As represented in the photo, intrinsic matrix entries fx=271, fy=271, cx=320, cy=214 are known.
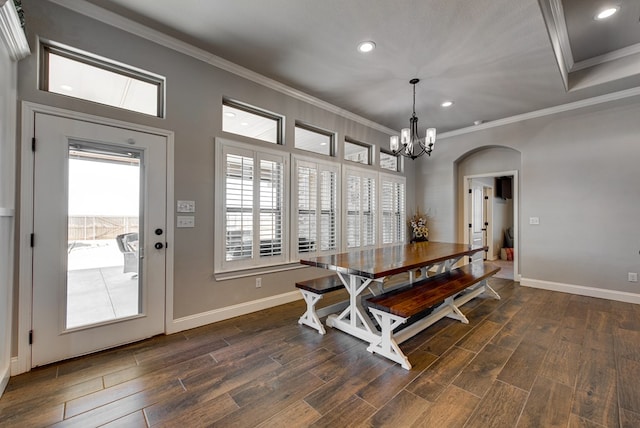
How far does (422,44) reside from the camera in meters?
2.76

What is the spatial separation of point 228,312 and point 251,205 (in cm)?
128

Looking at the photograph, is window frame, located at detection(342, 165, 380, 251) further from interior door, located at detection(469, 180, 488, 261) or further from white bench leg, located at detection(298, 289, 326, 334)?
interior door, located at detection(469, 180, 488, 261)

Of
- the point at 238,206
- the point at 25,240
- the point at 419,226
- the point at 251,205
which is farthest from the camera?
the point at 419,226

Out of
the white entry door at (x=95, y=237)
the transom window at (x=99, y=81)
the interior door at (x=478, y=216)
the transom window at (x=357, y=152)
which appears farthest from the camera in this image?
the interior door at (x=478, y=216)

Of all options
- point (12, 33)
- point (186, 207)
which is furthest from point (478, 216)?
point (12, 33)

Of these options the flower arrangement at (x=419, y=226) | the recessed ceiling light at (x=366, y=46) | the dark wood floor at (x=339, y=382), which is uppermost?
the recessed ceiling light at (x=366, y=46)

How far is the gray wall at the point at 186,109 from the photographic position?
7.20 feet

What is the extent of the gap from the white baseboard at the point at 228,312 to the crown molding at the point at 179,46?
2.77 metres

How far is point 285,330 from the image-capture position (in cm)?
282

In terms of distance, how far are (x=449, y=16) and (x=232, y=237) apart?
306 centimetres

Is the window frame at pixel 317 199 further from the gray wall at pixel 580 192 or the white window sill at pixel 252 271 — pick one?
the gray wall at pixel 580 192

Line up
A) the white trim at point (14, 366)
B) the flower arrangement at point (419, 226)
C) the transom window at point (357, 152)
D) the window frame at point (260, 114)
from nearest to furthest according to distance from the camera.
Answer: the white trim at point (14, 366)
the window frame at point (260, 114)
the transom window at point (357, 152)
the flower arrangement at point (419, 226)

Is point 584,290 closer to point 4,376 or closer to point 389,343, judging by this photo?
point 389,343

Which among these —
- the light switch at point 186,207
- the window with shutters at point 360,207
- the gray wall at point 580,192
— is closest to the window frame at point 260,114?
the light switch at point 186,207
